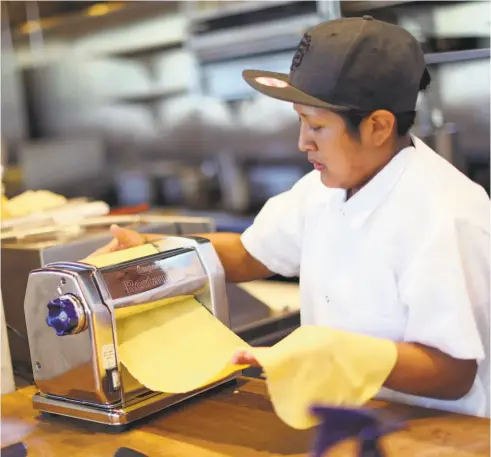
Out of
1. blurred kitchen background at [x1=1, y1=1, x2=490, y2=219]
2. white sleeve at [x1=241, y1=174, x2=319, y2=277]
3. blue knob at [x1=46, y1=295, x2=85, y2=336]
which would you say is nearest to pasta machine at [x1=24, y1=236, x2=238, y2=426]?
blue knob at [x1=46, y1=295, x2=85, y2=336]

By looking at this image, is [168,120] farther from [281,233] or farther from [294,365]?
[294,365]

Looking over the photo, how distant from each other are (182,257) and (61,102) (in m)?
3.93

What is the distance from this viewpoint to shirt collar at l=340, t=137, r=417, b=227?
1.15 m

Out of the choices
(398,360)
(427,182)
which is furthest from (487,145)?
(398,360)

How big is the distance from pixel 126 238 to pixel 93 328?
0.32 metres

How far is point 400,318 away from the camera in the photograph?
1.13 metres

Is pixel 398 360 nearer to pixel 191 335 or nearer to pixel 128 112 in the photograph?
pixel 191 335

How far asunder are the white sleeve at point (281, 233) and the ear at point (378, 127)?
0.92 ft

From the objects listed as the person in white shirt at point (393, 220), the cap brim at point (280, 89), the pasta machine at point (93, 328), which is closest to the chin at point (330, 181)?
the person in white shirt at point (393, 220)

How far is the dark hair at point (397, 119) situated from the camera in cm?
111

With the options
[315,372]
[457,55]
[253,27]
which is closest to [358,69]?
[315,372]

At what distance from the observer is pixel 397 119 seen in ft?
3.75

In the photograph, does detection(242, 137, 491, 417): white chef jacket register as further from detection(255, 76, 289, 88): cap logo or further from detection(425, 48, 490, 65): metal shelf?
detection(425, 48, 490, 65): metal shelf

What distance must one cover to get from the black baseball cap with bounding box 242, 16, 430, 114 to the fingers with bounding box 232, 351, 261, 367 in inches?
15.1
